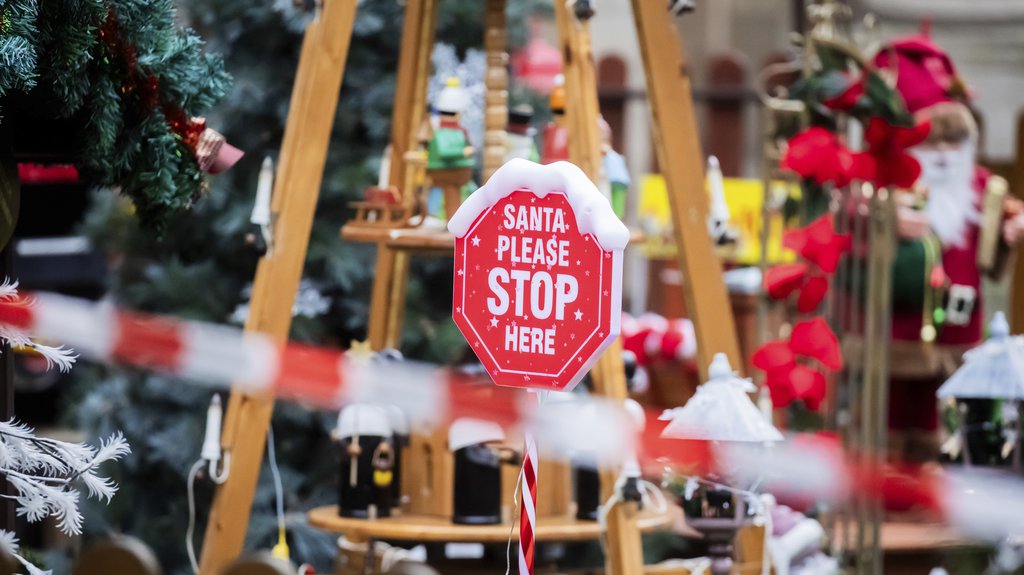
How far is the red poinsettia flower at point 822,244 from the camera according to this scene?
10.0 ft

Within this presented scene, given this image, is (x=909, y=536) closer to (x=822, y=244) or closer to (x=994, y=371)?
(x=994, y=371)

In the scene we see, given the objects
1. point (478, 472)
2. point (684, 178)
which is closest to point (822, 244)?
point (684, 178)

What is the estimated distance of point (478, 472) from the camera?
2807 millimetres

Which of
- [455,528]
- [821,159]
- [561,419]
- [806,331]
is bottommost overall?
[455,528]

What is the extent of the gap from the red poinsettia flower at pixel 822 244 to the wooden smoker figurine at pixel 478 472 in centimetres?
76

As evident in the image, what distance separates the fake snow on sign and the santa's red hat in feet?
7.64

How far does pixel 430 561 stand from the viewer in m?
3.13

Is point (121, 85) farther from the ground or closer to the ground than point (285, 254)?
farther from the ground

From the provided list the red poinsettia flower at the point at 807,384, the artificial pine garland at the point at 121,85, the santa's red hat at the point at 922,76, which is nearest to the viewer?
the artificial pine garland at the point at 121,85

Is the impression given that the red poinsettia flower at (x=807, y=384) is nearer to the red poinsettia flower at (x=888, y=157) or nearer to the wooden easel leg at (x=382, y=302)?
the red poinsettia flower at (x=888, y=157)

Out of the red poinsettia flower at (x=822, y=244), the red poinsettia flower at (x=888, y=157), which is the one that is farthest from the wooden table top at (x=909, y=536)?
the red poinsettia flower at (x=888, y=157)

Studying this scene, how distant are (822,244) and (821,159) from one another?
18cm

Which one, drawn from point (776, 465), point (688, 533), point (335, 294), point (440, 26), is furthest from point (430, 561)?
point (440, 26)

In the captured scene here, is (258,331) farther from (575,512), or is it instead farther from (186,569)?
(186,569)
